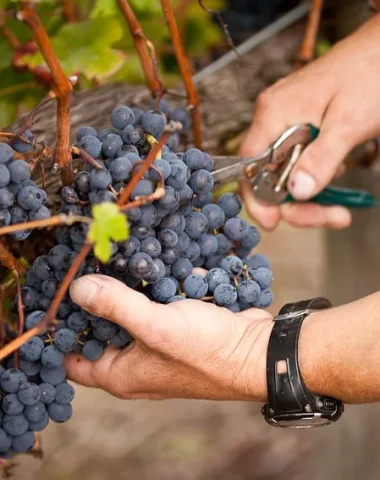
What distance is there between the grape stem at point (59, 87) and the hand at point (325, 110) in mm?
422

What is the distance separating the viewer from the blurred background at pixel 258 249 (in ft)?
3.38

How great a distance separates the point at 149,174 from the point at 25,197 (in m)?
0.11

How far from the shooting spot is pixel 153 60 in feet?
2.98

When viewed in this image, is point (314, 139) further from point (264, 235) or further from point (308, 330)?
point (264, 235)

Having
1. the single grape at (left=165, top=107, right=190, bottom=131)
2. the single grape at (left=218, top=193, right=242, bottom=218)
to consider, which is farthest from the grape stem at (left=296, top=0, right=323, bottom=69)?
the single grape at (left=218, top=193, right=242, bottom=218)

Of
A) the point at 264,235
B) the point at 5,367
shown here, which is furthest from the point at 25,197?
the point at 264,235

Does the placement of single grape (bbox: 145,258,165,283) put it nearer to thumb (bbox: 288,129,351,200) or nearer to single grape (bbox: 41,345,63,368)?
single grape (bbox: 41,345,63,368)

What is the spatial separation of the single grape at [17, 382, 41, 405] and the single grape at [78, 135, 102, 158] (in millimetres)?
239

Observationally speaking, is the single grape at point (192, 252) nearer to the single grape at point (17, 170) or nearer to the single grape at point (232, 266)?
the single grape at point (232, 266)

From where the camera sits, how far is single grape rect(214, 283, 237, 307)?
2.44ft

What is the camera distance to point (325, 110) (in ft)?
3.42

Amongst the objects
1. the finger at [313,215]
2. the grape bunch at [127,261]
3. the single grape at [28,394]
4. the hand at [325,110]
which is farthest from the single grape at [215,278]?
the finger at [313,215]

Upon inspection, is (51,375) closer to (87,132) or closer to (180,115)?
(87,132)

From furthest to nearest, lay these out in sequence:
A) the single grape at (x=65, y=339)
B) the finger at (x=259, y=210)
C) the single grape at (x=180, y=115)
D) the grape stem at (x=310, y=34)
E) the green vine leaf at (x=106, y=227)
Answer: the grape stem at (x=310, y=34)
the finger at (x=259, y=210)
the single grape at (x=180, y=115)
the single grape at (x=65, y=339)
the green vine leaf at (x=106, y=227)
